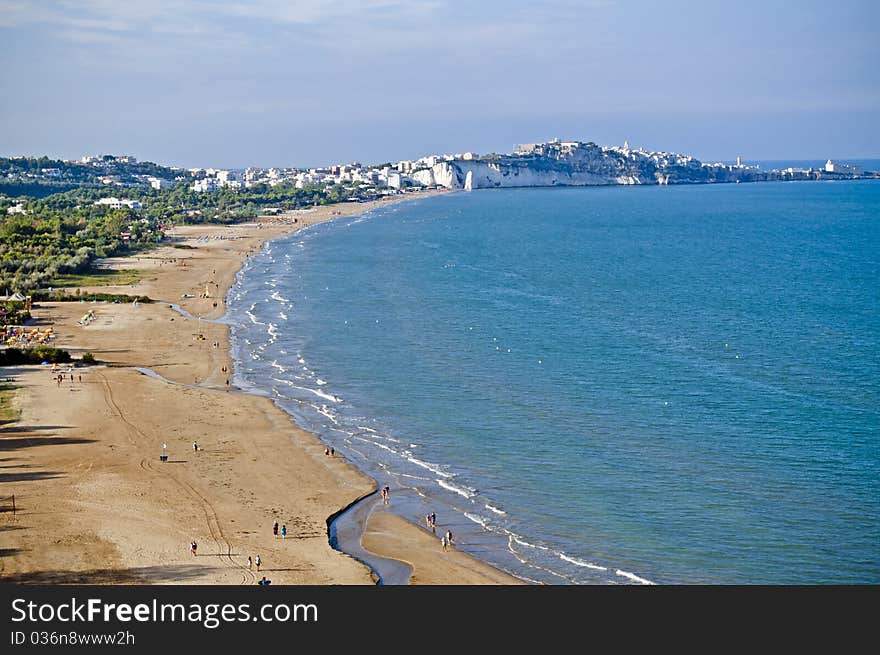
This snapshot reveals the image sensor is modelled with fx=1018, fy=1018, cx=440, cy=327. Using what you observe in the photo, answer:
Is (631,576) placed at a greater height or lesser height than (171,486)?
lesser

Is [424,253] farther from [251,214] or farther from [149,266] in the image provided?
[251,214]

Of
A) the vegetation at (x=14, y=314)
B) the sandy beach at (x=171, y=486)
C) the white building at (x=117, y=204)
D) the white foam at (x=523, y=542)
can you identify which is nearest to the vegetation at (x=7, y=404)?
the sandy beach at (x=171, y=486)

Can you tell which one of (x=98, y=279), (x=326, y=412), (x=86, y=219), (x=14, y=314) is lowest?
(x=326, y=412)

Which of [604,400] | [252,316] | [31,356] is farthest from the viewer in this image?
[252,316]

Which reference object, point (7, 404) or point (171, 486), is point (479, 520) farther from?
point (7, 404)

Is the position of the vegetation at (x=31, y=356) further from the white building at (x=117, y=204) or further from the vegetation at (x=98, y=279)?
the white building at (x=117, y=204)

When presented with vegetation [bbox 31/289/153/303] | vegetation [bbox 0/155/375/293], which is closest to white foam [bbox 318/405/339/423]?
vegetation [bbox 31/289/153/303]

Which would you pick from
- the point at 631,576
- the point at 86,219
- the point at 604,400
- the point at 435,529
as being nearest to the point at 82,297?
the point at 604,400
